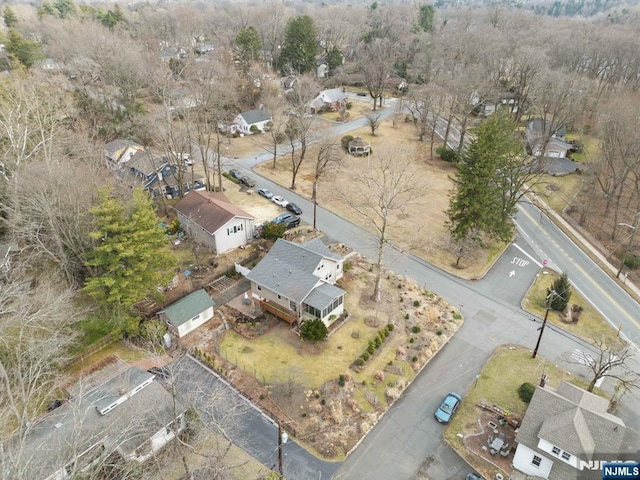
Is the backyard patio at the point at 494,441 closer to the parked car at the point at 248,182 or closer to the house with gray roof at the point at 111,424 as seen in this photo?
the house with gray roof at the point at 111,424

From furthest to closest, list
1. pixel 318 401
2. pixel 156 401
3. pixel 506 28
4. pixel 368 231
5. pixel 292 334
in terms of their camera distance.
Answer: pixel 506 28 < pixel 368 231 < pixel 292 334 < pixel 318 401 < pixel 156 401

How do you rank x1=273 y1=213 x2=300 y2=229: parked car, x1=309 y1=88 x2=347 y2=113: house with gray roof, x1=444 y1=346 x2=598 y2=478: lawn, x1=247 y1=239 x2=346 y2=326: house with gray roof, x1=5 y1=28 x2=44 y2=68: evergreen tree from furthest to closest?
x1=309 y1=88 x2=347 y2=113: house with gray roof → x1=5 y1=28 x2=44 y2=68: evergreen tree → x1=273 y1=213 x2=300 y2=229: parked car → x1=247 y1=239 x2=346 y2=326: house with gray roof → x1=444 y1=346 x2=598 y2=478: lawn

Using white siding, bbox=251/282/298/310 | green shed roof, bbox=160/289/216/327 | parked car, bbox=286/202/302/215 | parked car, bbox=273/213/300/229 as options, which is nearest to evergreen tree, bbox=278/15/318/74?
parked car, bbox=286/202/302/215

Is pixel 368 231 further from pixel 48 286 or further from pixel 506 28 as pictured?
pixel 506 28

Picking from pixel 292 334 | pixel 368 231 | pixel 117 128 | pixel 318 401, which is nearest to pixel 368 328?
pixel 292 334

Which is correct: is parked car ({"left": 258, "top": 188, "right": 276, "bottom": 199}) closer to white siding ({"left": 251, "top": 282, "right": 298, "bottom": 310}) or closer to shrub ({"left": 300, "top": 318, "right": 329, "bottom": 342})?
white siding ({"left": 251, "top": 282, "right": 298, "bottom": 310})

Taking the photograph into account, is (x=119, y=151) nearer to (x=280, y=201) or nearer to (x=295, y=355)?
(x=280, y=201)
